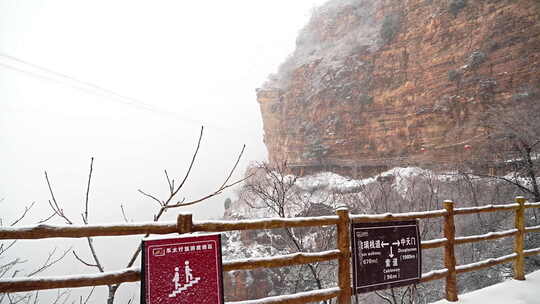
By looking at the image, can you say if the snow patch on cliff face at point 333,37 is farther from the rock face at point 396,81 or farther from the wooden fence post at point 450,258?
the wooden fence post at point 450,258

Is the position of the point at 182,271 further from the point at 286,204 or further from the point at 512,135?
the point at 512,135

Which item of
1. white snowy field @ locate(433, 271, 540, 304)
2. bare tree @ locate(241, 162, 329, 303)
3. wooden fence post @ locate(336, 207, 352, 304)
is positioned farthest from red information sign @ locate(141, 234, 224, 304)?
bare tree @ locate(241, 162, 329, 303)

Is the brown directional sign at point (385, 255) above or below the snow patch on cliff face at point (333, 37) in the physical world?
below

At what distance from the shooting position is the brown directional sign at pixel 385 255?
2766 mm

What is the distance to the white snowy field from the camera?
3.40m

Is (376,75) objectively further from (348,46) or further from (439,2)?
(439,2)

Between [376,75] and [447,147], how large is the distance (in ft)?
30.7

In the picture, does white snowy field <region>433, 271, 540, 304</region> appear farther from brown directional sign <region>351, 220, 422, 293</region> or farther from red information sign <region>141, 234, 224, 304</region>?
red information sign <region>141, 234, 224, 304</region>

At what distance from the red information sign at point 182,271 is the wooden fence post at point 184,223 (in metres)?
0.08

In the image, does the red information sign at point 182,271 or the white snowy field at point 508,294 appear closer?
the red information sign at point 182,271

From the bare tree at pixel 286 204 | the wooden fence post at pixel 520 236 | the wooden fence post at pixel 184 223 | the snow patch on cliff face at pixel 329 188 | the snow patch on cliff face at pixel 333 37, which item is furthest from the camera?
the snow patch on cliff face at pixel 333 37

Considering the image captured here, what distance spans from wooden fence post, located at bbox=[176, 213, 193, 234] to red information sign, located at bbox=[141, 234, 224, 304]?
0.08m

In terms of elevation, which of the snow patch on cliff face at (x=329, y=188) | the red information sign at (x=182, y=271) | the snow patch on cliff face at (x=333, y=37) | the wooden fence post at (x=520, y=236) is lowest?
the snow patch on cliff face at (x=329, y=188)

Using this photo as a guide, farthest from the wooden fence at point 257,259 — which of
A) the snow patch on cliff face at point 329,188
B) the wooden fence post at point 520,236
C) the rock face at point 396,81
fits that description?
the rock face at point 396,81
